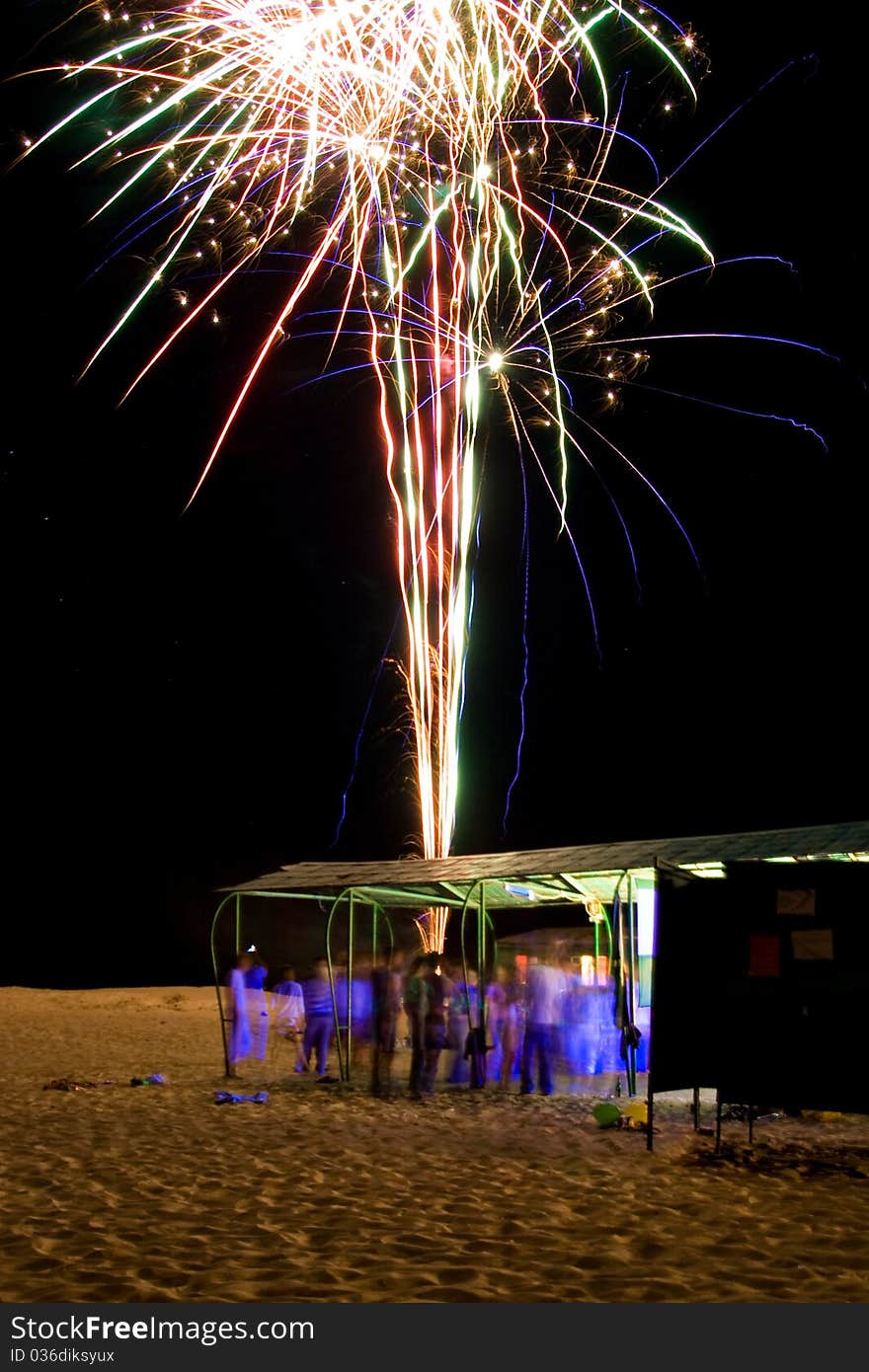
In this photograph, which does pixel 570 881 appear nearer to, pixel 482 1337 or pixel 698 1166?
pixel 698 1166

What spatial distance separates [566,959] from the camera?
59.0 feet

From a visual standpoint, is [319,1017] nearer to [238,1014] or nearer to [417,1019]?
[238,1014]

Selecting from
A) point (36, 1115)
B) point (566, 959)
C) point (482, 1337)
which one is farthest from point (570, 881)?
point (482, 1337)

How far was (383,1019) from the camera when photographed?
45.4ft

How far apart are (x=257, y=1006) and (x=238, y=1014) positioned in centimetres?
128

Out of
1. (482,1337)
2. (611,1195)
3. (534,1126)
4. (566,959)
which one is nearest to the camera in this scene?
(482,1337)

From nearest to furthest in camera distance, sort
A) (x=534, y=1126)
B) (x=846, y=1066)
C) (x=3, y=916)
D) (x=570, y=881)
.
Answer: (x=846, y=1066) → (x=534, y=1126) → (x=570, y=881) → (x=3, y=916)

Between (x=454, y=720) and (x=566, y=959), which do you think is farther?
(x=454, y=720)

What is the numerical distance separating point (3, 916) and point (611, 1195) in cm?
5010

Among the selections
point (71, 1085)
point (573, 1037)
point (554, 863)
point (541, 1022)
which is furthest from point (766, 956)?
point (71, 1085)

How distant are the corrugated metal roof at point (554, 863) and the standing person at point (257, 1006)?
1382 mm

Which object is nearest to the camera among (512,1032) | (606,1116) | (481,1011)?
(606,1116)

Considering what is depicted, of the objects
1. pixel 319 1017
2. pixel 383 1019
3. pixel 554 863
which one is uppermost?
pixel 554 863

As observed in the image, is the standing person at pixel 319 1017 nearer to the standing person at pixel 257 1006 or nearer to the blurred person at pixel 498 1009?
the standing person at pixel 257 1006
